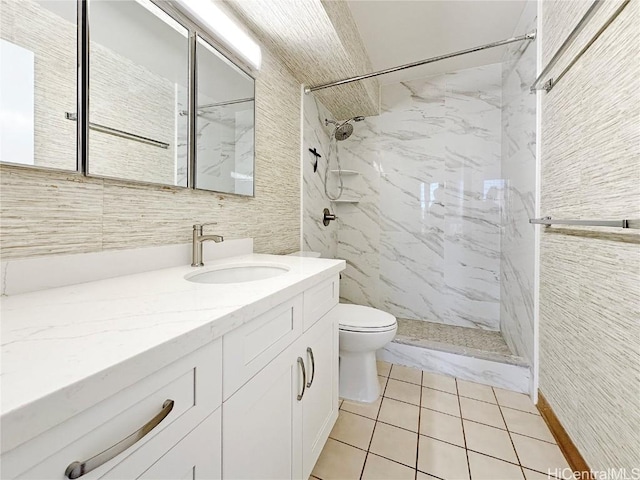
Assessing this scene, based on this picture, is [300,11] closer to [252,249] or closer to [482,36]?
[252,249]

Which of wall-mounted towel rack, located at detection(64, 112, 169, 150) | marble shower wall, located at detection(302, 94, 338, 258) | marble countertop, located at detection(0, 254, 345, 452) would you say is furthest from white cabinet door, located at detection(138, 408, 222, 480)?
marble shower wall, located at detection(302, 94, 338, 258)

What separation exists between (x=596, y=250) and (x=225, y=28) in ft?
6.00

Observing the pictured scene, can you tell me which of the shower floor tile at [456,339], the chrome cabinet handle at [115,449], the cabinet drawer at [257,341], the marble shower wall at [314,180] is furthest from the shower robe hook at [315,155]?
the chrome cabinet handle at [115,449]

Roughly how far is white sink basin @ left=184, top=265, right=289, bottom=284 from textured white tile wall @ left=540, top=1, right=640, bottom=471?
1.18m

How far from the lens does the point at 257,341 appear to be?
73 centimetres

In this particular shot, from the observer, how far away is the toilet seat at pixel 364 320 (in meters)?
1.59

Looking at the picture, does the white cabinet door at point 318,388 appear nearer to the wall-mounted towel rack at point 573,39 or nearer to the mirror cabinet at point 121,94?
the mirror cabinet at point 121,94

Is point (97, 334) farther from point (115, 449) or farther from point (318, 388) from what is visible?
point (318, 388)

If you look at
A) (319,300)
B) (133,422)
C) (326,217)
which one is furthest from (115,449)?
(326,217)

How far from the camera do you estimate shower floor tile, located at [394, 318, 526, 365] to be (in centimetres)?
187

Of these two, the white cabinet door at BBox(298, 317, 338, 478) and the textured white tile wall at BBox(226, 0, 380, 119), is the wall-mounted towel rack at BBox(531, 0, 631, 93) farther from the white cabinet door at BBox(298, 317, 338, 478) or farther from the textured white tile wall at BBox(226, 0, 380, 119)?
the white cabinet door at BBox(298, 317, 338, 478)

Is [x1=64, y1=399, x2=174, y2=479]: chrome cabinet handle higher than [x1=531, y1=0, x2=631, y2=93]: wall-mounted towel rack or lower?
lower

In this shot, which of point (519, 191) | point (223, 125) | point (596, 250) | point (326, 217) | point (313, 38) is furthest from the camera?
point (326, 217)

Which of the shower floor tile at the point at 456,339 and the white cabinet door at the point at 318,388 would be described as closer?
the white cabinet door at the point at 318,388
